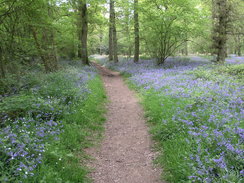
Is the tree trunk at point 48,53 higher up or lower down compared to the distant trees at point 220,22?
lower down

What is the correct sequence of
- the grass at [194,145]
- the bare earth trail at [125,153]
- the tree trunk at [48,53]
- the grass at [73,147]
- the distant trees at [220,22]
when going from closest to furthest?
the grass at [194,145], the grass at [73,147], the bare earth trail at [125,153], the tree trunk at [48,53], the distant trees at [220,22]

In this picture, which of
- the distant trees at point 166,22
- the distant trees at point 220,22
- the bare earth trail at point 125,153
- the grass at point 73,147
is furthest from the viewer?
the distant trees at point 220,22

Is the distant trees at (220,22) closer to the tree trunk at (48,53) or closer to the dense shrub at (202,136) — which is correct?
the dense shrub at (202,136)

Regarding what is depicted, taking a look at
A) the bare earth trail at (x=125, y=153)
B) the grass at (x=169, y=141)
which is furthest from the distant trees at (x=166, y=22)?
the bare earth trail at (x=125, y=153)

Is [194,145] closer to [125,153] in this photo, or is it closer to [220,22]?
[125,153]

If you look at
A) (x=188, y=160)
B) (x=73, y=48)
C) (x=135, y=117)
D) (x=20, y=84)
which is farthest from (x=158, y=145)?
(x=73, y=48)

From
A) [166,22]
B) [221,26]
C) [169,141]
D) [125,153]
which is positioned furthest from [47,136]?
[221,26]

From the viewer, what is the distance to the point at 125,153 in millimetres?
5059

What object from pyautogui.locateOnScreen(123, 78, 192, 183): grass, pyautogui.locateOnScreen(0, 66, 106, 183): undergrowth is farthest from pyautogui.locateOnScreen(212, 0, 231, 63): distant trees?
pyautogui.locateOnScreen(0, 66, 106, 183): undergrowth

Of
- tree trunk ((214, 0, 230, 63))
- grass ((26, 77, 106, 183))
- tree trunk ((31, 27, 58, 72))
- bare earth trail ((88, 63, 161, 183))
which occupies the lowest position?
bare earth trail ((88, 63, 161, 183))

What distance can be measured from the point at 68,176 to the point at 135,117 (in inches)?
165

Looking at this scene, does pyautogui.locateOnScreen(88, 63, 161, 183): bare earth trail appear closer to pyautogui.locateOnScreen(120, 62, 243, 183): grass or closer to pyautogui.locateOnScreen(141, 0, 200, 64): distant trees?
pyautogui.locateOnScreen(120, 62, 243, 183): grass

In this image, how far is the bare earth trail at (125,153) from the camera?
4129 millimetres

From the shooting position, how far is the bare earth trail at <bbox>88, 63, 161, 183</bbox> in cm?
413
